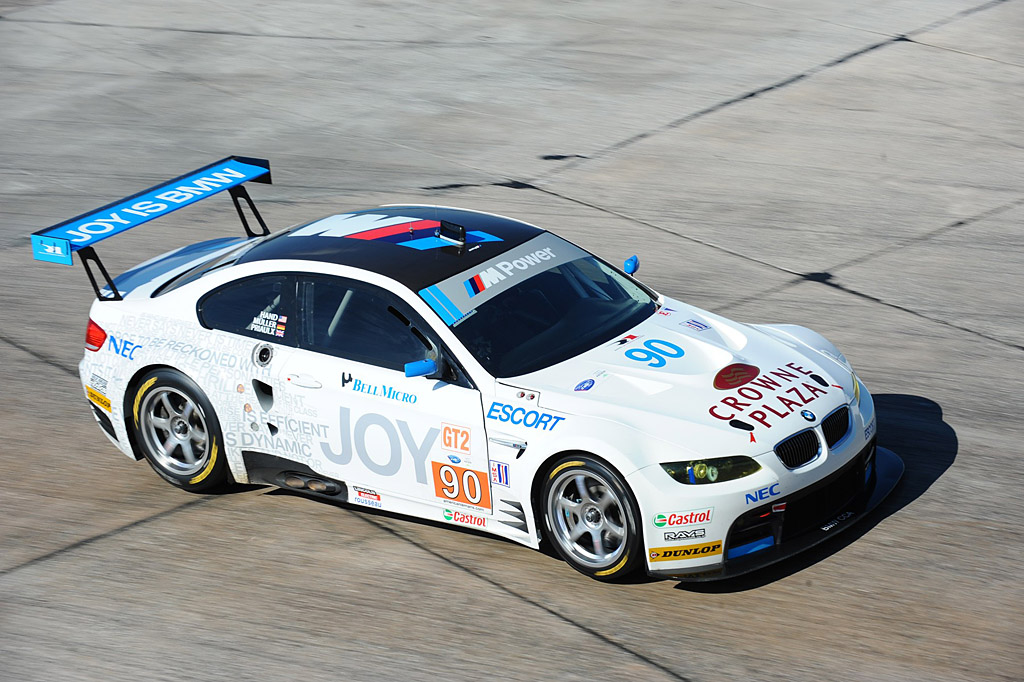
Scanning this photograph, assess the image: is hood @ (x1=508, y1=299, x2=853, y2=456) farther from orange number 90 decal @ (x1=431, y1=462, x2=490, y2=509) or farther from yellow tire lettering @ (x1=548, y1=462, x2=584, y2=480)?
orange number 90 decal @ (x1=431, y1=462, x2=490, y2=509)

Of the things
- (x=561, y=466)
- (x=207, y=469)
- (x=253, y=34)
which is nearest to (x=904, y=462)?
(x=561, y=466)

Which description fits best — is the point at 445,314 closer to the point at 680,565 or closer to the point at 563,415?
the point at 563,415

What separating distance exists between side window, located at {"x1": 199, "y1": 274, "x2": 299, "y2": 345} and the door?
0.10 metres

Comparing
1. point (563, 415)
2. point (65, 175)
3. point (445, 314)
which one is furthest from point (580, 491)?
point (65, 175)

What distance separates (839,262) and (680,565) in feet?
17.4

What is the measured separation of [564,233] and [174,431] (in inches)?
191

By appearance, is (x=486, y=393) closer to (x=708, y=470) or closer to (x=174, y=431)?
(x=708, y=470)

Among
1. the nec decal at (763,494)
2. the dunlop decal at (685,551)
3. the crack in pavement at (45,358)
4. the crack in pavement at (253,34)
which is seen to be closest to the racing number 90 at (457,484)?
the dunlop decal at (685,551)

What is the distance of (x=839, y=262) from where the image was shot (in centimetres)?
1030

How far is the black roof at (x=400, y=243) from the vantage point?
6629 mm

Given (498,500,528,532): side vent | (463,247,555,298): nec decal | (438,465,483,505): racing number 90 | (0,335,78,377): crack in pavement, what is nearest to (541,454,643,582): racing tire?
(498,500,528,532): side vent

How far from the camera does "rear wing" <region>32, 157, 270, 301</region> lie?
7.10 meters

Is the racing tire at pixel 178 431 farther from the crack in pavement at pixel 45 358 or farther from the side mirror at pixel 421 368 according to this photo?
the crack in pavement at pixel 45 358

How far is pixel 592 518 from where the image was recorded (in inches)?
232
